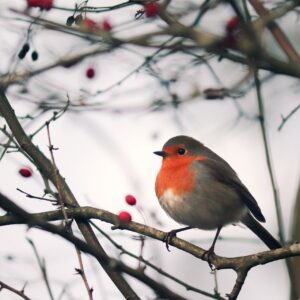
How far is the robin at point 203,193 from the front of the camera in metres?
6.10

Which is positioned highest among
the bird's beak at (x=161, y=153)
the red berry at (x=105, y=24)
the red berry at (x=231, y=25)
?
the bird's beak at (x=161, y=153)

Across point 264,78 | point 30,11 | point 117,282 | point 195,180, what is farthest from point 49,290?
point 195,180

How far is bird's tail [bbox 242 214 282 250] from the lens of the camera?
639 centimetres

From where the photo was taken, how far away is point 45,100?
5.25m

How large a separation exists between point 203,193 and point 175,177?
0.95 feet

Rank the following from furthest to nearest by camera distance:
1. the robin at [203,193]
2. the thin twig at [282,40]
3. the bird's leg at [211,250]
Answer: the robin at [203,193] < the bird's leg at [211,250] < the thin twig at [282,40]

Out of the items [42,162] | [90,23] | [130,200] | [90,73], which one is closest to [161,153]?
[90,73]

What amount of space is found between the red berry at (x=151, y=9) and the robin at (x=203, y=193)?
2093 millimetres

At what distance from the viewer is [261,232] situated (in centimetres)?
643

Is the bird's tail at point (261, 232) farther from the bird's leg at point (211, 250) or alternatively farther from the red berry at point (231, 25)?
the red berry at point (231, 25)

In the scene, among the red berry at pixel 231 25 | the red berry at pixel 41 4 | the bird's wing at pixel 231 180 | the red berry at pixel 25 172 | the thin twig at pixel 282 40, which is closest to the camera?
the red berry at pixel 231 25

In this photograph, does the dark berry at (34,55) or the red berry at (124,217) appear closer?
the red berry at (124,217)

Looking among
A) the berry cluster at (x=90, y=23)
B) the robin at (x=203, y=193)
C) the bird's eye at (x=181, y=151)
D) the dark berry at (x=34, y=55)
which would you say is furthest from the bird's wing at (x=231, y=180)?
the berry cluster at (x=90, y=23)

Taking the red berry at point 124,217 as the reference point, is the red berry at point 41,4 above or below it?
above
